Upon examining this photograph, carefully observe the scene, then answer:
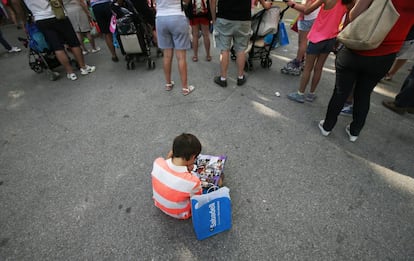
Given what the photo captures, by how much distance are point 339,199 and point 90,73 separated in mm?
4549

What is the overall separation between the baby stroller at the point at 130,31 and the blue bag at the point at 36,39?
1.25 metres

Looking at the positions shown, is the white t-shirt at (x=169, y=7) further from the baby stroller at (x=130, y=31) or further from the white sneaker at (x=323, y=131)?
the white sneaker at (x=323, y=131)

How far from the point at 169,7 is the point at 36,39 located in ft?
8.50

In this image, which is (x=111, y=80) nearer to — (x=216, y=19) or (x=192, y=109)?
(x=192, y=109)

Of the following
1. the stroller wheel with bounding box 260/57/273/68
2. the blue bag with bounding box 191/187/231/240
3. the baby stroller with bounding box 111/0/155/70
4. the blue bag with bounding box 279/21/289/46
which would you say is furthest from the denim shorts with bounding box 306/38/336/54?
the baby stroller with bounding box 111/0/155/70

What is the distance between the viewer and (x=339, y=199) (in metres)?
1.83

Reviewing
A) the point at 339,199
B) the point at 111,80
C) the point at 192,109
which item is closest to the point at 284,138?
the point at 339,199

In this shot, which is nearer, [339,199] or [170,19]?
[339,199]

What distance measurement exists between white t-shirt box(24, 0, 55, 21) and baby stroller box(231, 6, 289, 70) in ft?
10.4

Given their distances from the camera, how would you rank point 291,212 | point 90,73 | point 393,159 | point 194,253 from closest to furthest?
point 194,253 → point 291,212 → point 393,159 → point 90,73

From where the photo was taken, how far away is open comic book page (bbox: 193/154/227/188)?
184cm

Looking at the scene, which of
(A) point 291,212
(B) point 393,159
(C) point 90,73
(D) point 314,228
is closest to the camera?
(D) point 314,228

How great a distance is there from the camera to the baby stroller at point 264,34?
10.8ft

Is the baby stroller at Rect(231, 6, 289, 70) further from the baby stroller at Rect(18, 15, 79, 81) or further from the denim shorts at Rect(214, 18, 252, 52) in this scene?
the baby stroller at Rect(18, 15, 79, 81)
